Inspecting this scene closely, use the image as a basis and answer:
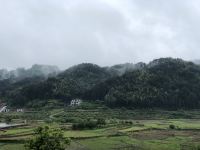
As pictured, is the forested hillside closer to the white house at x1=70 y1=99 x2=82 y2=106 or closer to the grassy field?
the white house at x1=70 y1=99 x2=82 y2=106

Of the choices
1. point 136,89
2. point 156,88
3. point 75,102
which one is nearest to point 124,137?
point 136,89

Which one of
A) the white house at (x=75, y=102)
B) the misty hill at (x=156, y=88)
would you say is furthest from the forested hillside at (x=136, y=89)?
the white house at (x=75, y=102)

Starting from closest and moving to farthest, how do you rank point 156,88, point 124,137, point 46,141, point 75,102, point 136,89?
point 46,141 < point 124,137 < point 136,89 < point 156,88 < point 75,102

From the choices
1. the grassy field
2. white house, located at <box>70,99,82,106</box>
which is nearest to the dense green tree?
the grassy field

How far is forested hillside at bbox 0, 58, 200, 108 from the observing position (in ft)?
481

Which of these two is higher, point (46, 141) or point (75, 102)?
point (75, 102)

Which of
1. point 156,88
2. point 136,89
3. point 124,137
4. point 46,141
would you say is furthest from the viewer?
point 156,88

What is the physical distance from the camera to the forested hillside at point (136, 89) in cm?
14662

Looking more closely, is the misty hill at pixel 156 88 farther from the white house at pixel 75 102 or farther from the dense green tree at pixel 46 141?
the dense green tree at pixel 46 141

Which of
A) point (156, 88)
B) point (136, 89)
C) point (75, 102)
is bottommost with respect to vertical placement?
point (75, 102)

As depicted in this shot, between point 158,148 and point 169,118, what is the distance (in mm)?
58061

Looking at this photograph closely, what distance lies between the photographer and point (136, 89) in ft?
501

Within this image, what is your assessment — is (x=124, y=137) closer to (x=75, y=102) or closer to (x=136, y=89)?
(x=136, y=89)

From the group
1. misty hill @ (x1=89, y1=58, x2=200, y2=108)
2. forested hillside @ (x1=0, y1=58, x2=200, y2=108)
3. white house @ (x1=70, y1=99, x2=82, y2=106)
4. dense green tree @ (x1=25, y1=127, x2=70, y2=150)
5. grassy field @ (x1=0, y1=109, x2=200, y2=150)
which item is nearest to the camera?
dense green tree @ (x1=25, y1=127, x2=70, y2=150)
